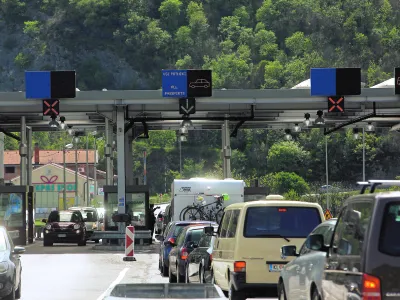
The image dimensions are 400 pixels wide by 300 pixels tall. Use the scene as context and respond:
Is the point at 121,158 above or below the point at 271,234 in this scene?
above

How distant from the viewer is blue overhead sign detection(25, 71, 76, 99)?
4294 cm

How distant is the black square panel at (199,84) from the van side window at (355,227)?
1213 inches

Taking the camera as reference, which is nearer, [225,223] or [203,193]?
[225,223]

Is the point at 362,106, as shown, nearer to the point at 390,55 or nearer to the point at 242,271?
the point at 242,271

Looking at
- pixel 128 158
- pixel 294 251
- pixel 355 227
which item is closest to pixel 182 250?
pixel 294 251

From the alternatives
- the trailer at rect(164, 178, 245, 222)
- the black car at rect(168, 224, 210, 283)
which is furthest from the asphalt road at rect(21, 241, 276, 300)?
the trailer at rect(164, 178, 245, 222)

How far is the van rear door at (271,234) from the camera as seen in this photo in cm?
1844

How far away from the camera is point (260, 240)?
18.6 metres

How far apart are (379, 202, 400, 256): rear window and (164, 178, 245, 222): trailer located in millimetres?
27577

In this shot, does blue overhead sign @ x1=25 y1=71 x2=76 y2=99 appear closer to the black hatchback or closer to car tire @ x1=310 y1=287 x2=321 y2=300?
car tire @ x1=310 y1=287 x2=321 y2=300

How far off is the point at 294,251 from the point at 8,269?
20.5 feet

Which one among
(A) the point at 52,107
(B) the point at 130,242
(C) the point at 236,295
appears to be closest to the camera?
(C) the point at 236,295

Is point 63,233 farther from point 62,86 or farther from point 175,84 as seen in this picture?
point 175,84

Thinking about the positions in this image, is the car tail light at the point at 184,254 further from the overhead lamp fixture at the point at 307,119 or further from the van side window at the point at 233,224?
the overhead lamp fixture at the point at 307,119
